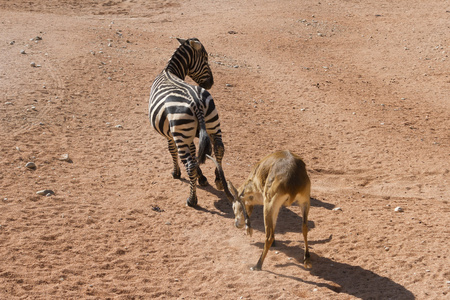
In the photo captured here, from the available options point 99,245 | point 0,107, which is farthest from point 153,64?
point 99,245

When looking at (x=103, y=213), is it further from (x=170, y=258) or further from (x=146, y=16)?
(x=146, y=16)

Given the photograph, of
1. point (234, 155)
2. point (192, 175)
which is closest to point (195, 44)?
point (234, 155)

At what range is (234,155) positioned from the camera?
34.9 feet

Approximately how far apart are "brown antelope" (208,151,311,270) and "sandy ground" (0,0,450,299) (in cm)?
64

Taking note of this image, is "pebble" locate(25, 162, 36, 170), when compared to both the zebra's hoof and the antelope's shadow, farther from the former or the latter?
the antelope's shadow

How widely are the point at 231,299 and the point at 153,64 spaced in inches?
406

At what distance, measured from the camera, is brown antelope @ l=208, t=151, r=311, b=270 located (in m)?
6.43

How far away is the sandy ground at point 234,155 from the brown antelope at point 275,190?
639mm

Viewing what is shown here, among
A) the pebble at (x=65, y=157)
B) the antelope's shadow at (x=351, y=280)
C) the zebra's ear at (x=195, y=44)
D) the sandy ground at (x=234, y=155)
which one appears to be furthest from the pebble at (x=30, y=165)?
the antelope's shadow at (x=351, y=280)

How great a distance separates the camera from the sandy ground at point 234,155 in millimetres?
6750

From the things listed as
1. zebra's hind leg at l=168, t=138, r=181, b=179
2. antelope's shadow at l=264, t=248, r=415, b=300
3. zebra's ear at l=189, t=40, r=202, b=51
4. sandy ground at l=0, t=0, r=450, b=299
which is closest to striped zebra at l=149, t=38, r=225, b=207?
zebra's hind leg at l=168, t=138, r=181, b=179

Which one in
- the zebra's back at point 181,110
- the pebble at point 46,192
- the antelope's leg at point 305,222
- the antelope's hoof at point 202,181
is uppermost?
the zebra's back at point 181,110

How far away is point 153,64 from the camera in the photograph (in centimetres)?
1528

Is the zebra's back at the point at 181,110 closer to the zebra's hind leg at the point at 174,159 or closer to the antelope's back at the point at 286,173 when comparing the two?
the zebra's hind leg at the point at 174,159
